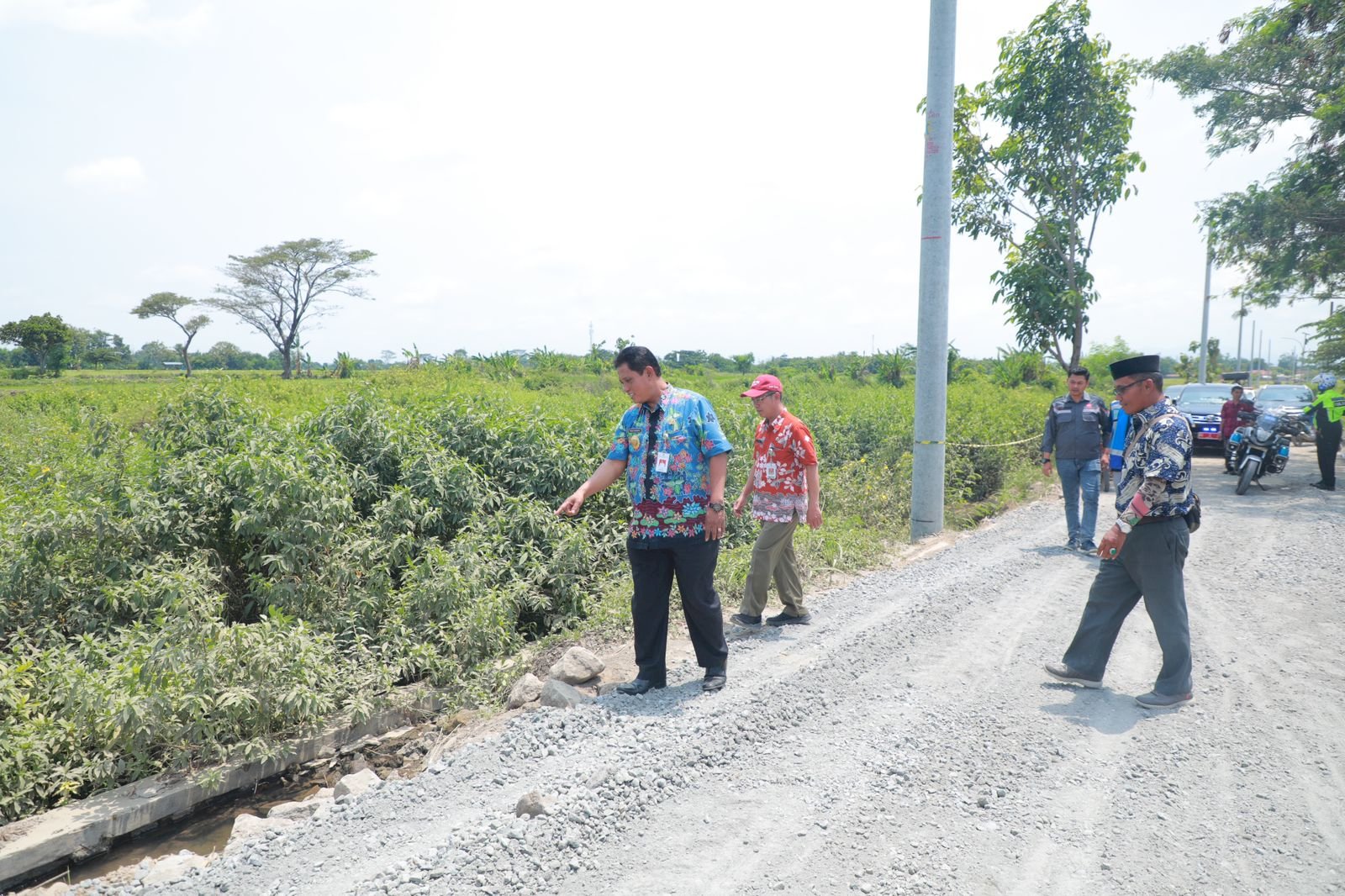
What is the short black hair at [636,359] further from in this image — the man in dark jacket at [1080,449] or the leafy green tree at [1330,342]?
the leafy green tree at [1330,342]

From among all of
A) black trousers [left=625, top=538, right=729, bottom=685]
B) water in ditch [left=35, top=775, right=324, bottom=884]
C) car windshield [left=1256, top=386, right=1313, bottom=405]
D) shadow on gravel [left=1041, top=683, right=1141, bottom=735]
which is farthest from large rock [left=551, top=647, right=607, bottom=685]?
car windshield [left=1256, top=386, right=1313, bottom=405]

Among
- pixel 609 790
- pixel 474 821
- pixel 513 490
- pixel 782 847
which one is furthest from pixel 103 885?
pixel 513 490

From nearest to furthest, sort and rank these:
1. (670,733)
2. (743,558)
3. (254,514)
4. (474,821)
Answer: (474,821) < (670,733) < (254,514) < (743,558)

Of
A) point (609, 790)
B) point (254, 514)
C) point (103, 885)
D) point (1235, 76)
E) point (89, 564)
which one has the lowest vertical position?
point (103, 885)

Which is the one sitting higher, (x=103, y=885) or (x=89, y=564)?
(x=89, y=564)

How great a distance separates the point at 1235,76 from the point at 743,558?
15.2 metres

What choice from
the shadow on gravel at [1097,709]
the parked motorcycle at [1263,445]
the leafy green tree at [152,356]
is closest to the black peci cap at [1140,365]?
the shadow on gravel at [1097,709]

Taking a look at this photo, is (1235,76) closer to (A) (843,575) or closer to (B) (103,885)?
(A) (843,575)

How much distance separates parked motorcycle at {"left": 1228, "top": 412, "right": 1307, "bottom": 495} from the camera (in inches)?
472

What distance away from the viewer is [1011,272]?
14.8 meters

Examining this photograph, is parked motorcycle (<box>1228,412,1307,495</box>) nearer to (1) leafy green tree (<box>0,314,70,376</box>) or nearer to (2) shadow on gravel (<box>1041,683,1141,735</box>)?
(2) shadow on gravel (<box>1041,683,1141,735</box>)

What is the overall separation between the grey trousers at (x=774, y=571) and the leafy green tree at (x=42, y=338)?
44374 mm

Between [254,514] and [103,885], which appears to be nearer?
[103,885]

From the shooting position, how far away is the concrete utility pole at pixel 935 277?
8.53 metres
